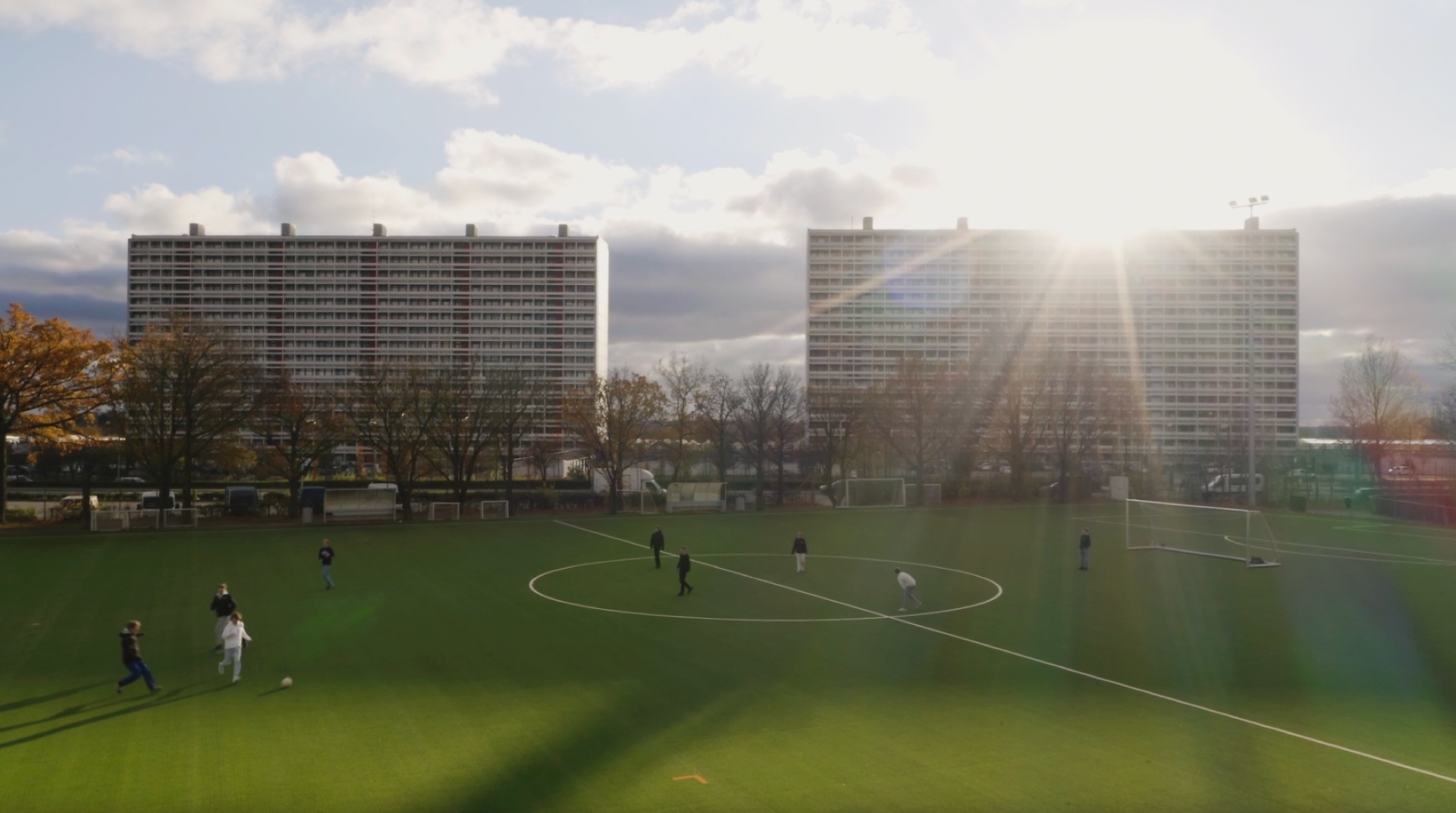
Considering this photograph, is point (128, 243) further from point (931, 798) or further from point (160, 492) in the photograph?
point (931, 798)

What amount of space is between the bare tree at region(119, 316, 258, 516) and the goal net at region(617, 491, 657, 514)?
22.4m

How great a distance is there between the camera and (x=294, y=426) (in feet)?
184

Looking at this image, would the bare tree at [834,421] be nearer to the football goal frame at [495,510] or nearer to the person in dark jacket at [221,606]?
the football goal frame at [495,510]

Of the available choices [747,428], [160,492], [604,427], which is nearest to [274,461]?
[160,492]

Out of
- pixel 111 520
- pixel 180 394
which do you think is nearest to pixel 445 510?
pixel 180 394

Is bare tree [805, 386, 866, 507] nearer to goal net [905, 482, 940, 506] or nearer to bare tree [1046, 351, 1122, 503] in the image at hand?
goal net [905, 482, 940, 506]

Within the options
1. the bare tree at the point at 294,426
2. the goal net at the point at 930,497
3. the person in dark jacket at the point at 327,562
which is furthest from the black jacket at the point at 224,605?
the goal net at the point at 930,497

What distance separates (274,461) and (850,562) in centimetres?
4238

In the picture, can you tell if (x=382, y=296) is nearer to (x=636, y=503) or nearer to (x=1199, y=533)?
(x=636, y=503)

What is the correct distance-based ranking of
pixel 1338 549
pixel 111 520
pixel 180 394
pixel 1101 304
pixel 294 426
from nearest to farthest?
pixel 1338 549 < pixel 111 520 < pixel 180 394 < pixel 294 426 < pixel 1101 304

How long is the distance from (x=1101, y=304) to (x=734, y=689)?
14072 cm

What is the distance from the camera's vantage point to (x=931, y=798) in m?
11.4

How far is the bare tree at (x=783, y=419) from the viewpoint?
65125 mm

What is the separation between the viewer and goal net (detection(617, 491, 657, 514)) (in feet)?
186
